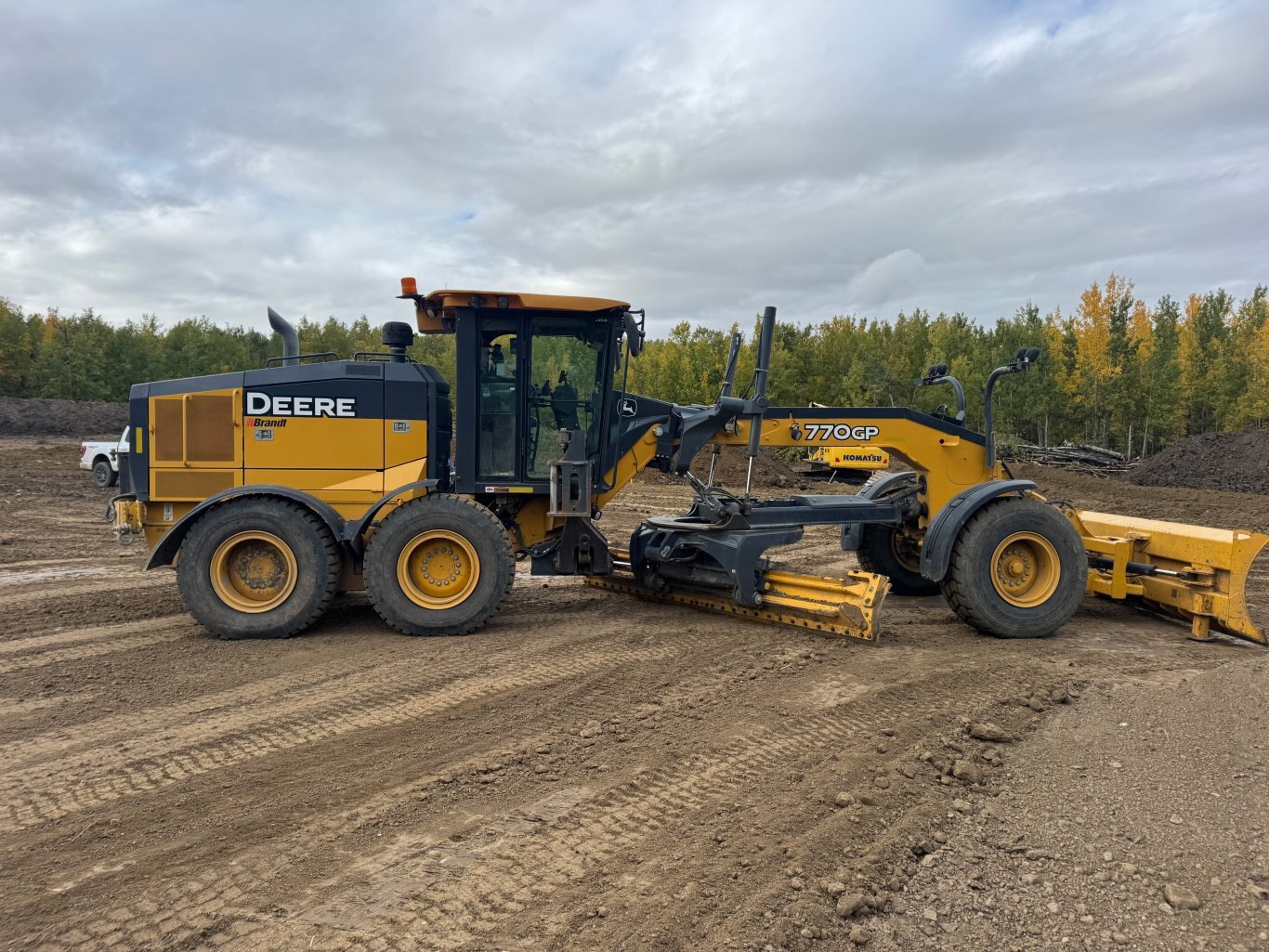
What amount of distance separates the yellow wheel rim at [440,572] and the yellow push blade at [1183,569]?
547 cm

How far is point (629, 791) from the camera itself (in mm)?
3793

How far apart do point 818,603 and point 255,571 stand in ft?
15.1

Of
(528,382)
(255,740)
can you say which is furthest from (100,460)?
(255,740)

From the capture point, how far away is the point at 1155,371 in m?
33.9

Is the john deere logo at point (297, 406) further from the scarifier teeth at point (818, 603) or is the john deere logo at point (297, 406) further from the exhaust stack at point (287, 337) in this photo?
the scarifier teeth at point (818, 603)

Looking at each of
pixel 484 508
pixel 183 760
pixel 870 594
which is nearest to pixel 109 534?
pixel 484 508

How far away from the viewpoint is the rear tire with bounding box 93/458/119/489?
1931 cm

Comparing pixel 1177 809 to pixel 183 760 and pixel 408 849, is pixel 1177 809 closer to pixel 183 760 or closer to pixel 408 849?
pixel 408 849

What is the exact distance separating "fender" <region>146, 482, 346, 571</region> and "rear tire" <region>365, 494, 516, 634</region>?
1.39 feet

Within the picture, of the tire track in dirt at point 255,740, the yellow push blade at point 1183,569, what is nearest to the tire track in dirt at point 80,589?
the tire track in dirt at point 255,740

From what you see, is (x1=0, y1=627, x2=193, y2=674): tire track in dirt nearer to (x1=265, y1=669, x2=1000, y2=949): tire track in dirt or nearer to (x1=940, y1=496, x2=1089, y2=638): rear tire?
(x1=265, y1=669, x2=1000, y2=949): tire track in dirt

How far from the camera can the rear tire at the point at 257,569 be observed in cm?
644

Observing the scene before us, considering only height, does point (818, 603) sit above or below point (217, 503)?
below

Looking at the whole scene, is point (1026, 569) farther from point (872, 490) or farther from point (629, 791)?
point (629, 791)
